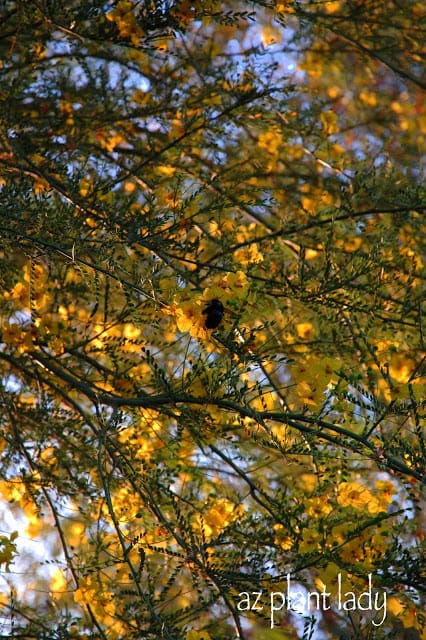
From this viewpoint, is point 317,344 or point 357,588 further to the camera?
point 317,344

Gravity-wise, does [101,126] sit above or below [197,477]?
above

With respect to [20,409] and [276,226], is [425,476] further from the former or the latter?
[276,226]

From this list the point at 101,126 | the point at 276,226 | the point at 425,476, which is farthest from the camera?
the point at 276,226

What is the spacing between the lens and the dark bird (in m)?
→ 1.80

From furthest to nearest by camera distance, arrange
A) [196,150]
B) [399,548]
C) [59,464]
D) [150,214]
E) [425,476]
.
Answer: [196,150] → [59,464] → [150,214] → [399,548] → [425,476]

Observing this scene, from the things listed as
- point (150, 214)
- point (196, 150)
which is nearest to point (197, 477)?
point (150, 214)

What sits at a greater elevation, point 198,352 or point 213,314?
point 198,352

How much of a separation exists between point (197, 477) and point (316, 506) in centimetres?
63

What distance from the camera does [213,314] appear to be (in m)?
1.80

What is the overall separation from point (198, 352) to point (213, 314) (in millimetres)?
792

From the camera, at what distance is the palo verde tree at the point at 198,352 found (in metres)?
1.89

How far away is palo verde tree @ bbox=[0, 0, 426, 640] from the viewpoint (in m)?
1.89

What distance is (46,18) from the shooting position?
2301mm

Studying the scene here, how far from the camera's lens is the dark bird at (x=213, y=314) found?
1.80m
